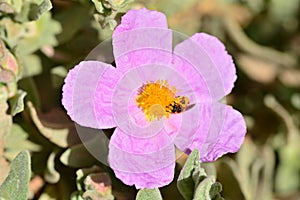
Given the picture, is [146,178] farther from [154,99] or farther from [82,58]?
[82,58]

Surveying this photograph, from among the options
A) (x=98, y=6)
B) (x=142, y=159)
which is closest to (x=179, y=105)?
(x=142, y=159)

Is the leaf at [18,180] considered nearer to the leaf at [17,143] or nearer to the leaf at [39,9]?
the leaf at [17,143]

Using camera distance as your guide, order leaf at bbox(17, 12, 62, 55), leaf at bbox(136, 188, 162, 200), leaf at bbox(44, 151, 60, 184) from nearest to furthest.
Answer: leaf at bbox(136, 188, 162, 200) → leaf at bbox(44, 151, 60, 184) → leaf at bbox(17, 12, 62, 55)

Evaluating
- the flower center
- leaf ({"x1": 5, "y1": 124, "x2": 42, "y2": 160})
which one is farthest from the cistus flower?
leaf ({"x1": 5, "y1": 124, "x2": 42, "y2": 160})

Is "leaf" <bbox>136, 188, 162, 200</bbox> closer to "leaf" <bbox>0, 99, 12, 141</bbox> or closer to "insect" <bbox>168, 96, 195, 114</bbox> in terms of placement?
"insect" <bbox>168, 96, 195, 114</bbox>

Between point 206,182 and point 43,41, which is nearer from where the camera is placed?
point 206,182

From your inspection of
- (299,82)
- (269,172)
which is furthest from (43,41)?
(299,82)

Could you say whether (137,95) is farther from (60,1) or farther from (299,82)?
(299,82)
